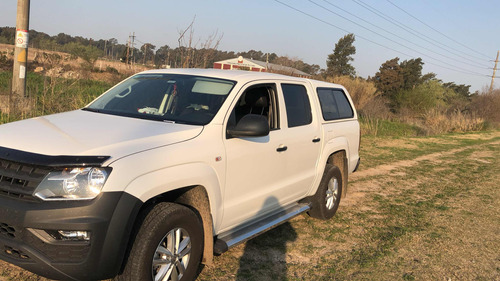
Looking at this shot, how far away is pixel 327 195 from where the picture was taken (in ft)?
19.0

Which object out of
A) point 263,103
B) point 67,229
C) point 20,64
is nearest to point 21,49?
point 20,64

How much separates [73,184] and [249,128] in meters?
1.54

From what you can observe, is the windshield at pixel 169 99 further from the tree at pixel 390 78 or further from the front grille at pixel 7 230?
the tree at pixel 390 78

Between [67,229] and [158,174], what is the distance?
2.23ft

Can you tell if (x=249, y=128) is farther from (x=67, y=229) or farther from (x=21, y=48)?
(x=21, y=48)

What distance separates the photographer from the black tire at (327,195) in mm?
5582

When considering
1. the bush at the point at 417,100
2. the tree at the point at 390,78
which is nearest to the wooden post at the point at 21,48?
the bush at the point at 417,100

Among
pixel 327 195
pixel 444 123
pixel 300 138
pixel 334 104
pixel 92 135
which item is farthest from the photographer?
pixel 444 123

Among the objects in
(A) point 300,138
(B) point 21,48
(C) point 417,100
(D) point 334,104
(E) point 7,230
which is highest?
(C) point 417,100

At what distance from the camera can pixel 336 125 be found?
585cm

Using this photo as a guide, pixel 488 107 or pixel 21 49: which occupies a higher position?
pixel 488 107

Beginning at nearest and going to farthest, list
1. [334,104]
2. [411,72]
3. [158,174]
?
1. [158,174]
2. [334,104]
3. [411,72]

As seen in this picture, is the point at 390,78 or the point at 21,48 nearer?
the point at 21,48

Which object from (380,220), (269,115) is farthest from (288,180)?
(380,220)
